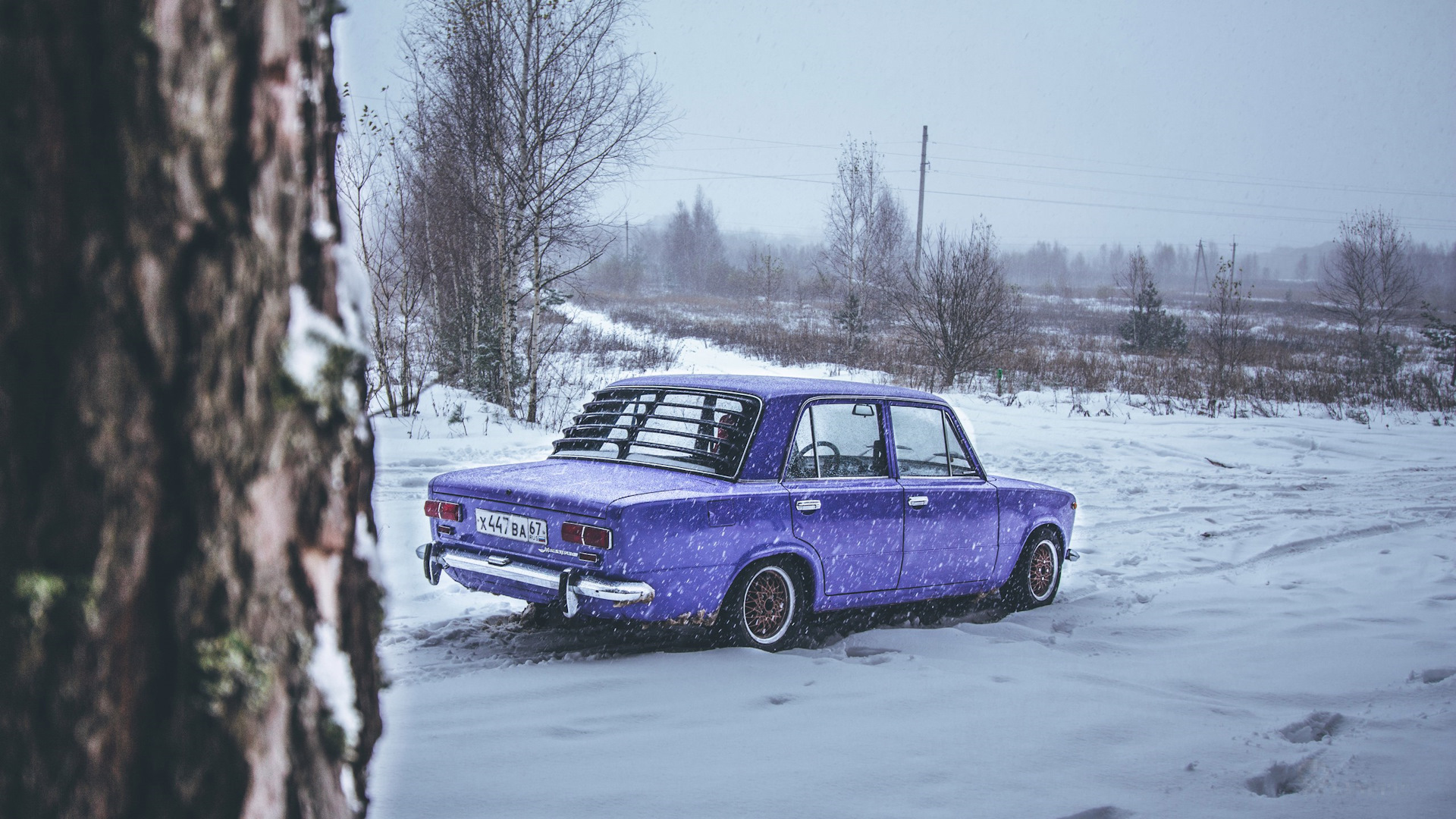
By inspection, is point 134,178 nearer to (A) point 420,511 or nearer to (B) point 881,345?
(A) point 420,511

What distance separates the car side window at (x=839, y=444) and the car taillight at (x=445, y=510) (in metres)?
1.79

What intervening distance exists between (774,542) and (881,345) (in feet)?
113

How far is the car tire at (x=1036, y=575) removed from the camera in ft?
21.6

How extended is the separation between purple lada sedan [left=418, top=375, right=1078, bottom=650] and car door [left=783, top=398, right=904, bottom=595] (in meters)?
0.01

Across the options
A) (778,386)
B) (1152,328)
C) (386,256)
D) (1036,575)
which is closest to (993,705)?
(778,386)

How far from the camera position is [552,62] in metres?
15.9

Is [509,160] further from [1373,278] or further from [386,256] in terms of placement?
[1373,278]

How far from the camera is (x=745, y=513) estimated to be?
4.92m

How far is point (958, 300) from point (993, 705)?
1979 cm

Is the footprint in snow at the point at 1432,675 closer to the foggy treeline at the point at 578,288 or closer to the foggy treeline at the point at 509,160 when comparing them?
the foggy treeline at the point at 578,288

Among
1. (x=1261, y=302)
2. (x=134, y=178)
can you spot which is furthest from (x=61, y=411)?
(x=1261, y=302)

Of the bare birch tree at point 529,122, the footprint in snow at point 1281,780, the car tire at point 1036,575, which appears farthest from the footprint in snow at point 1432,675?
the bare birch tree at point 529,122

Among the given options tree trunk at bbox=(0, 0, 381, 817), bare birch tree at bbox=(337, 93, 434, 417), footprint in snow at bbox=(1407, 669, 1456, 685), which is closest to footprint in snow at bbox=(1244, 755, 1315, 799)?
footprint in snow at bbox=(1407, 669, 1456, 685)

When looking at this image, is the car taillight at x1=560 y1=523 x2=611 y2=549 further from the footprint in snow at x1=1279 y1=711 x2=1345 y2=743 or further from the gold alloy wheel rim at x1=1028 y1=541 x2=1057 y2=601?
the gold alloy wheel rim at x1=1028 y1=541 x2=1057 y2=601
